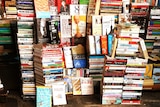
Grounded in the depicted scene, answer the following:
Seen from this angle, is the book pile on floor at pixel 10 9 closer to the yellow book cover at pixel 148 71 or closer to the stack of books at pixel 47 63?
the stack of books at pixel 47 63

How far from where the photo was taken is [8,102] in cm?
309

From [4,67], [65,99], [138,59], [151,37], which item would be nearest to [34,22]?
[4,67]

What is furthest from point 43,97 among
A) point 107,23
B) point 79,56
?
point 107,23

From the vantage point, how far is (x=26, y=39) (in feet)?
9.91

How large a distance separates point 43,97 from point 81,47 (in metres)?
0.78

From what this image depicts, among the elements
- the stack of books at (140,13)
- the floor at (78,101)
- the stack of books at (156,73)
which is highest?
the stack of books at (140,13)

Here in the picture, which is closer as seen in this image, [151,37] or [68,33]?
[68,33]

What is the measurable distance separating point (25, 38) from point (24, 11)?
316 mm

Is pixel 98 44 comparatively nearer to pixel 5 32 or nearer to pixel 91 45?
pixel 91 45

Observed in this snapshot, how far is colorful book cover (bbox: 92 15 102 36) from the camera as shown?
9.86 ft

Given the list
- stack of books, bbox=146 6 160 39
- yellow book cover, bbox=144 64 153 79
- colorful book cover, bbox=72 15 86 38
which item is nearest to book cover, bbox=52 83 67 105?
colorful book cover, bbox=72 15 86 38

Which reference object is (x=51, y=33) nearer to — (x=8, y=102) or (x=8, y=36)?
(x=8, y=36)

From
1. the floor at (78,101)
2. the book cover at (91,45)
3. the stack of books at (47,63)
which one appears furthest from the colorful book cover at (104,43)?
the floor at (78,101)

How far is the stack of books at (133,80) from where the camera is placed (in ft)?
9.61
